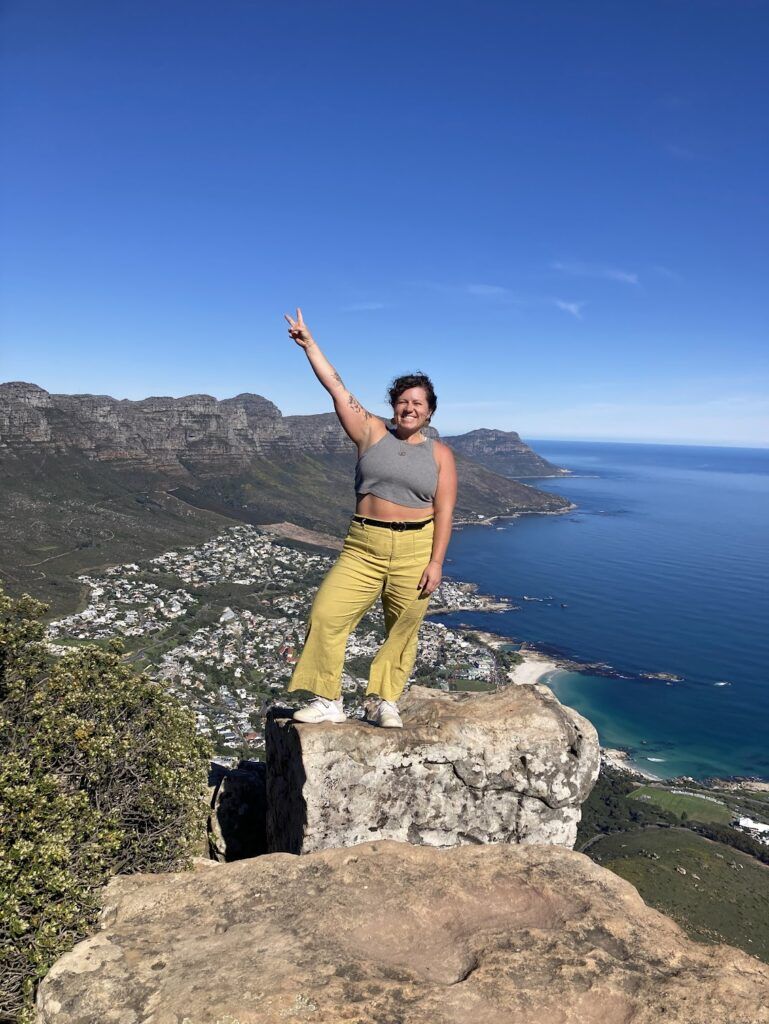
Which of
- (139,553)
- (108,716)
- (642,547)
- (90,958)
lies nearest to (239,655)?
(139,553)

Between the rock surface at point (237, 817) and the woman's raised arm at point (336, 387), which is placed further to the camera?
the rock surface at point (237, 817)

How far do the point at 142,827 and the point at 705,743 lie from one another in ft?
235

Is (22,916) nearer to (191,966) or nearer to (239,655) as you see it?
(191,966)

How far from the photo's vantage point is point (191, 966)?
4.22 m

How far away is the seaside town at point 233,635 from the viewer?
5319 centimetres

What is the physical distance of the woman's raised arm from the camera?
6.32 meters

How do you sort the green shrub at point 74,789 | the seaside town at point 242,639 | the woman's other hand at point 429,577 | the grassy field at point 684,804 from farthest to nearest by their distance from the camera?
1. the seaside town at point 242,639
2. the grassy field at point 684,804
3. the woman's other hand at point 429,577
4. the green shrub at point 74,789

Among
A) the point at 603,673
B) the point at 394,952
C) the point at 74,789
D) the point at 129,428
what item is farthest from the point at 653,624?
the point at 129,428

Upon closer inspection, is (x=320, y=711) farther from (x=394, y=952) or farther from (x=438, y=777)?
(x=394, y=952)

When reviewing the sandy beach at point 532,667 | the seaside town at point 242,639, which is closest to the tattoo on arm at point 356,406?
the seaside town at point 242,639

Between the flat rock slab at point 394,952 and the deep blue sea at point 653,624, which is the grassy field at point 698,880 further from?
the flat rock slab at point 394,952

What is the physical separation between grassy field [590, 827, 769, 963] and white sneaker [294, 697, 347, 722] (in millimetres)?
24689

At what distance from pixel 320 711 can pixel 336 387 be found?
406 centimetres

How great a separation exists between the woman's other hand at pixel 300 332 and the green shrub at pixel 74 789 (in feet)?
18.4
